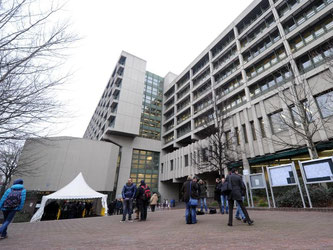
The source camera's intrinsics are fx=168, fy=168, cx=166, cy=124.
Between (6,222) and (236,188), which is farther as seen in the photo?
(236,188)

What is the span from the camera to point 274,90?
60.5 ft

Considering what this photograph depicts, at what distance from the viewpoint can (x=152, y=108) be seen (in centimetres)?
4056

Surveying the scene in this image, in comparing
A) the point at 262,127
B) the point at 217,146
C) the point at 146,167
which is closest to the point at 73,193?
the point at 217,146

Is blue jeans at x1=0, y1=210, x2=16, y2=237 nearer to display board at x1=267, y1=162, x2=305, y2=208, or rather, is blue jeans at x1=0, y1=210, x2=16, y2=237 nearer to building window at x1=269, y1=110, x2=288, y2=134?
display board at x1=267, y1=162, x2=305, y2=208

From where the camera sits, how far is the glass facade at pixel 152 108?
38000 mm

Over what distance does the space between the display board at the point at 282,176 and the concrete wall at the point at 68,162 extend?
929 inches

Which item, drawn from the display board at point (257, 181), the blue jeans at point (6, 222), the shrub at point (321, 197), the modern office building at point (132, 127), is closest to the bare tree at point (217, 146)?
the display board at point (257, 181)

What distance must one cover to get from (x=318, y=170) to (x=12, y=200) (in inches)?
460

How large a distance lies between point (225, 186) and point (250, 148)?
15734mm

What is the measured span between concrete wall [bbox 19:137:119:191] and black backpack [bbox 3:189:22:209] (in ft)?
63.0

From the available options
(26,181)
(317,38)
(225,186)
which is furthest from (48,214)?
(317,38)

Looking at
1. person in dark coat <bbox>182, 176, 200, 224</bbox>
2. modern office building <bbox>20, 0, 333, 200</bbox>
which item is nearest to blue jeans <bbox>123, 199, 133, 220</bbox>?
person in dark coat <bbox>182, 176, 200, 224</bbox>

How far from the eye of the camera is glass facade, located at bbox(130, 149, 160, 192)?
33.6m

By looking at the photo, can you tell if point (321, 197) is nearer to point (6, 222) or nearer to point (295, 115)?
point (295, 115)
